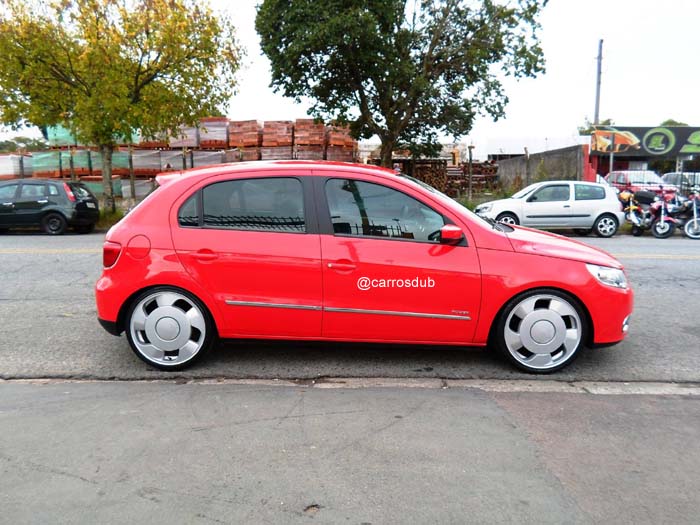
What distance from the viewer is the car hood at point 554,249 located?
4.34 metres

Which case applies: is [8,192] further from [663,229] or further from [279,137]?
[663,229]

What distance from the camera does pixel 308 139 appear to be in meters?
22.5

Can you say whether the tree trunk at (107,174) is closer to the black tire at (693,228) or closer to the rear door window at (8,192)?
the rear door window at (8,192)

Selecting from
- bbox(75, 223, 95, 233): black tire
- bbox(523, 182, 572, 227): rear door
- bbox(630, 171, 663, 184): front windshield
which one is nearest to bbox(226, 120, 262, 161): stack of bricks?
bbox(75, 223, 95, 233): black tire

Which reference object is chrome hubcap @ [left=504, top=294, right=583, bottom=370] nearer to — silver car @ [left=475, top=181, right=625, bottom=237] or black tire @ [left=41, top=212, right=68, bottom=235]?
silver car @ [left=475, top=181, right=625, bottom=237]

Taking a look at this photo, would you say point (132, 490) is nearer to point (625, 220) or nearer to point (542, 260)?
point (542, 260)

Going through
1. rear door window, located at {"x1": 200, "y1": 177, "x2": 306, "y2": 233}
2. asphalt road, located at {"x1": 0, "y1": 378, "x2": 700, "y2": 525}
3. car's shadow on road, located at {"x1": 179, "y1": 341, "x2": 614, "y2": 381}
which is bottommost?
asphalt road, located at {"x1": 0, "y1": 378, "x2": 700, "y2": 525}

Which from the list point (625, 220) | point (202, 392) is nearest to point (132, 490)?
point (202, 392)

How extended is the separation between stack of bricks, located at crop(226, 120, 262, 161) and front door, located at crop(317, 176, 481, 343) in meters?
18.6

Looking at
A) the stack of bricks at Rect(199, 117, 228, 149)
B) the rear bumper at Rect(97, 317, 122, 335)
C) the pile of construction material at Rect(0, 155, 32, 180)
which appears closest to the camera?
the rear bumper at Rect(97, 317, 122, 335)

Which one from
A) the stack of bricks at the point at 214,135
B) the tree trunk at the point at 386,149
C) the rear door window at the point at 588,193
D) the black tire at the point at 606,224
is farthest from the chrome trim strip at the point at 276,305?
the stack of bricks at the point at 214,135

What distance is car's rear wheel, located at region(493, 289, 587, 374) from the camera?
A: 14.2 feet

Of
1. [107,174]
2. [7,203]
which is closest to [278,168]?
[7,203]

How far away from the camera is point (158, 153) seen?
72.9ft
